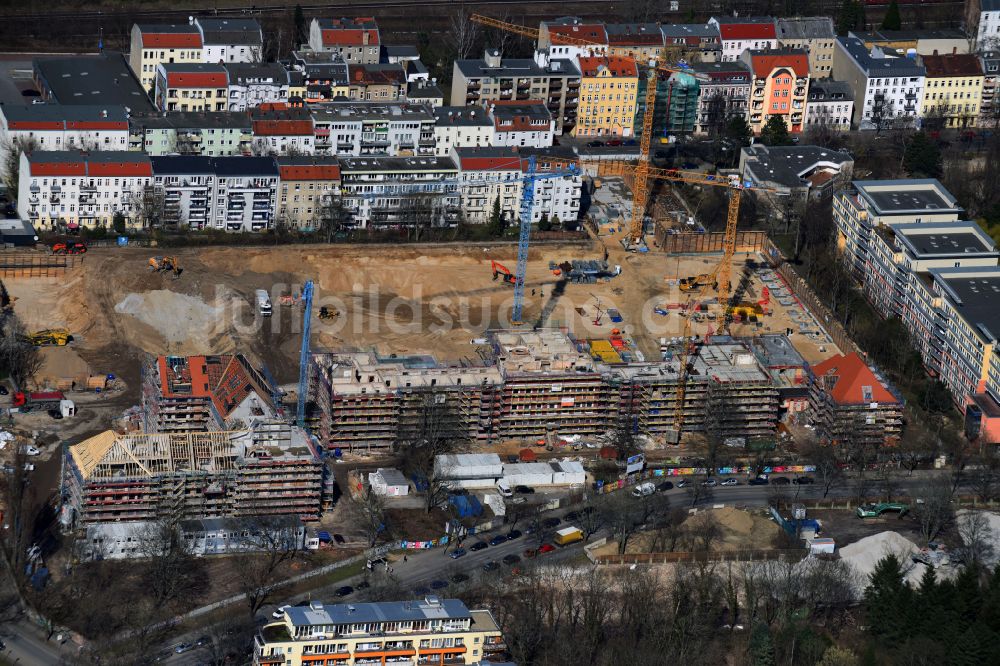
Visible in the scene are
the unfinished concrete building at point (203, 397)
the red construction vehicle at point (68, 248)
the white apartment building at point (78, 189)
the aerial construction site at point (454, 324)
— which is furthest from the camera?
the white apartment building at point (78, 189)

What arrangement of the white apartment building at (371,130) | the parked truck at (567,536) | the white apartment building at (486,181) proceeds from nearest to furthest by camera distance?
the parked truck at (567,536)
the white apartment building at (486,181)
the white apartment building at (371,130)

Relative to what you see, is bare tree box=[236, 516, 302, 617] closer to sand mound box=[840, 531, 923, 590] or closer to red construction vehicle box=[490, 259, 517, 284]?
sand mound box=[840, 531, 923, 590]

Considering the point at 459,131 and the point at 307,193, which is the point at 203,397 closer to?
the point at 307,193

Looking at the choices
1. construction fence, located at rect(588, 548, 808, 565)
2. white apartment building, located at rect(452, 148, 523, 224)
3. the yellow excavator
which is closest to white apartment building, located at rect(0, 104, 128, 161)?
the yellow excavator

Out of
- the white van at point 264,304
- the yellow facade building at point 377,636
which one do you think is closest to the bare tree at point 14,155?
the white van at point 264,304

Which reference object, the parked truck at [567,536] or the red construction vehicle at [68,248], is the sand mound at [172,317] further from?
the parked truck at [567,536]

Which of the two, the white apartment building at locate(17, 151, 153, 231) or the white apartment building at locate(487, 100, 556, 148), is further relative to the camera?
the white apartment building at locate(487, 100, 556, 148)

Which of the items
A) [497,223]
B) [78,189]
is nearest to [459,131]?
[497,223]
